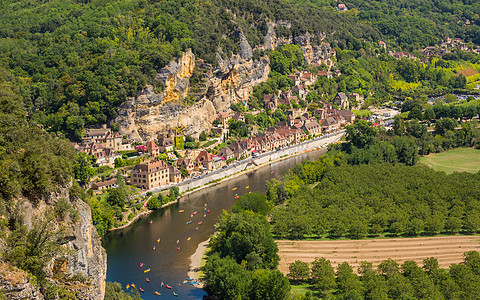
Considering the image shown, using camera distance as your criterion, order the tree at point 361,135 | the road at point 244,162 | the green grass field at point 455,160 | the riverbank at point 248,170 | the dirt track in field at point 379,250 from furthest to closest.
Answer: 1. the tree at point 361,135
2. the green grass field at point 455,160
3. the road at point 244,162
4. the riverbank at point 248,170
5. the dirt track in field at point 379,250

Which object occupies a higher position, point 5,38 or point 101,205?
point 5,38

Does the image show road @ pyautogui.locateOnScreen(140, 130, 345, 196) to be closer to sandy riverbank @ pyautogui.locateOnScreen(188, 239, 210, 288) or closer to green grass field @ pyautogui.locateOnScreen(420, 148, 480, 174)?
sandy riverbank @ pyautogui.locateOnScreen(188, 239, 210, 288)

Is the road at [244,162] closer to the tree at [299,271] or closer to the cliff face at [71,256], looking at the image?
the tree at [299,271]

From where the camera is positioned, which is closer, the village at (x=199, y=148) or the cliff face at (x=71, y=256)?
the cliff face at (x=71, y=256)

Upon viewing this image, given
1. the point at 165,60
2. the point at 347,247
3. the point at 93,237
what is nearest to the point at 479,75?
the point at 165,60

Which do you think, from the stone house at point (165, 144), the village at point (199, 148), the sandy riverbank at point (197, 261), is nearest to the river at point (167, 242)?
→ the sandy riverbank at point (197, 261)

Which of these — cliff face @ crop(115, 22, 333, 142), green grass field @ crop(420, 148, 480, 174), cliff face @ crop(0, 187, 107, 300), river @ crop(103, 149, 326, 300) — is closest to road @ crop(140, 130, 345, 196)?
river @ crop(103, 149, 326, 300)

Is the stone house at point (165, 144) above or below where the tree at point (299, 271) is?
below

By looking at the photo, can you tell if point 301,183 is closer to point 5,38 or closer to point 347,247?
point 347,247

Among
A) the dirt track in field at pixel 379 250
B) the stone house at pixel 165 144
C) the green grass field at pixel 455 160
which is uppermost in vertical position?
the dirt track in field at pixel 379 250
